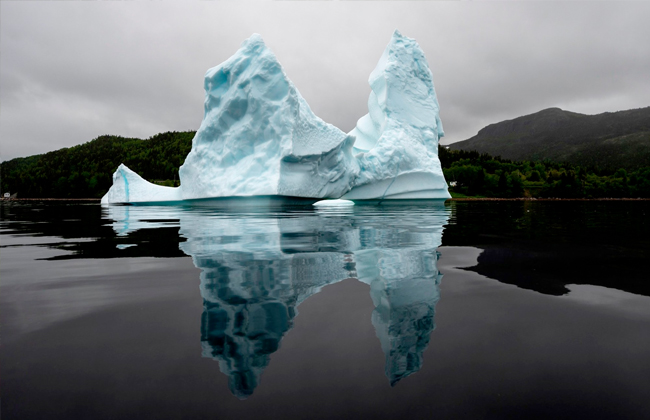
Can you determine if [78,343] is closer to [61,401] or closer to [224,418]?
[61,401]

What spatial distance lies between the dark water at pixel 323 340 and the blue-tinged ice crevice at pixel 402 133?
2074 centimetres

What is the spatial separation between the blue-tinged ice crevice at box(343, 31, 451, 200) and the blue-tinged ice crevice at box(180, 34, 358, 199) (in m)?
3.97

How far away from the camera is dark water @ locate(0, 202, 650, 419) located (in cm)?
159

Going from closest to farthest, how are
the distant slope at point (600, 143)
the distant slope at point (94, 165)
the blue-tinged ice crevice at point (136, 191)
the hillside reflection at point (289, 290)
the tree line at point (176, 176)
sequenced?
1. the hillside reflection at point (289, 290)
2. the blue-tinged ice crevice at point (136, 191)
3. the tree line at point (176, 176)
4. the distant slope at point (94, 165)
5. the distant slope at point (600, 143)

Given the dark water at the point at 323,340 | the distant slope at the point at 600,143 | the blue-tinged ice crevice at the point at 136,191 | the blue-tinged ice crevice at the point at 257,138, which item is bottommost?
the dark water at the point at 323,340

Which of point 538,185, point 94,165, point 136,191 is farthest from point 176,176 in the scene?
point 538,185

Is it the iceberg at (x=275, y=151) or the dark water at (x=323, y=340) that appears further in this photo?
the iceberg at (x=275, y=151)

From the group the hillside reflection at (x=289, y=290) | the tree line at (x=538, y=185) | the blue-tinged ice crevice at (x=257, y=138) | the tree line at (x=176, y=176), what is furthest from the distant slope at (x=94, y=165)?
the hillside reflection at (x=289, y=290)

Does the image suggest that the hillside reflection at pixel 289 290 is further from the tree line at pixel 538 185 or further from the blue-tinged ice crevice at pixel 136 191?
the tree line at pixel 538 185

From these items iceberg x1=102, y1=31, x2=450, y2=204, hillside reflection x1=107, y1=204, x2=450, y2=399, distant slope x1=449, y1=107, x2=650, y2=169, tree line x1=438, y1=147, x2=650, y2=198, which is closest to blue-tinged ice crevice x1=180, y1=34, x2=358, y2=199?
iceberg x1=102, y1=31, x2=450, y2=204

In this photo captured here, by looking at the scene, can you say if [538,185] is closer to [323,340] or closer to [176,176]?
[176,176]

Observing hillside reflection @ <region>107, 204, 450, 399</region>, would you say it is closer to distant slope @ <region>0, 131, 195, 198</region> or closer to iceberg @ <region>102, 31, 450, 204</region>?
iceberg @ <region>102, 31, 450, 204</region>

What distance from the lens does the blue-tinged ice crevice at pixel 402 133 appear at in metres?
24.8

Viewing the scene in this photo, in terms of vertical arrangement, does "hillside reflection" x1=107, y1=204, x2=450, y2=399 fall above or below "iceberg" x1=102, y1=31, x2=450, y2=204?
below
